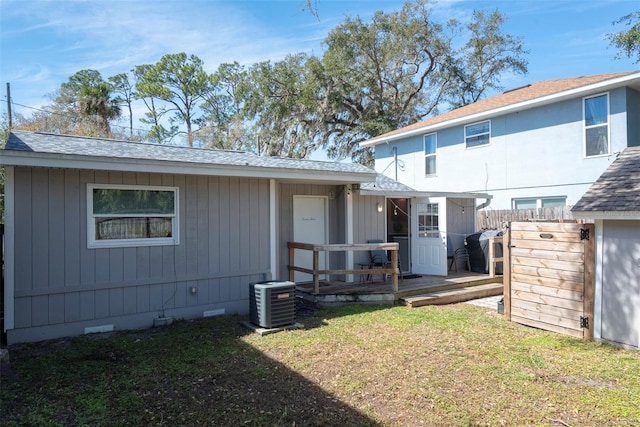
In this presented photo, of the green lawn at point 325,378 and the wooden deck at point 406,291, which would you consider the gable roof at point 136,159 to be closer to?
the wooden deck at point 406,291

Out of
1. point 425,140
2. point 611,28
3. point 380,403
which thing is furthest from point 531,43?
point 380,403

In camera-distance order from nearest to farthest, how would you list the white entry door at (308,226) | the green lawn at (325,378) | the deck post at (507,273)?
the green lawn at (325,378), the deck post at (507,273), the white entry door at (308,226)

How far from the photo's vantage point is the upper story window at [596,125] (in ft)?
32.0

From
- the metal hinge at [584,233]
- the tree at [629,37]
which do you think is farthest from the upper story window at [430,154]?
the metal hinge at [584,233]

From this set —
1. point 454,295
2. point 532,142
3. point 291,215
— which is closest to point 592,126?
point 532,142

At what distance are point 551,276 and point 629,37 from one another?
10.1m

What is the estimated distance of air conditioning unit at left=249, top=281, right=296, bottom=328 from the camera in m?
5.64

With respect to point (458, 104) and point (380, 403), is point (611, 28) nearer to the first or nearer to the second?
point (458, 104)

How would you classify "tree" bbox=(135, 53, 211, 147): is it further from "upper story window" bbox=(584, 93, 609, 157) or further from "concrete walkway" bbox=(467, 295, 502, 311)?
"concrete walkway" bbox=(467, 295, 502, 311)

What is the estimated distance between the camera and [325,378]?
4078mm

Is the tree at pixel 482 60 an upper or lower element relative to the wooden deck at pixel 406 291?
upper

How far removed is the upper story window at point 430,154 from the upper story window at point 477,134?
1.32 m

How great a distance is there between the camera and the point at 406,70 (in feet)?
71.5

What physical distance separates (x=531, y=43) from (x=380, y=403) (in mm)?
23078
